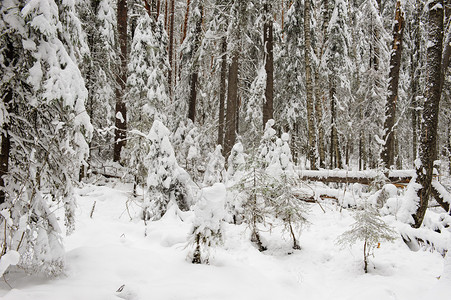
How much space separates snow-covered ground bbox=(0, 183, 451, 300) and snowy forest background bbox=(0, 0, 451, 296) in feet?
1.14

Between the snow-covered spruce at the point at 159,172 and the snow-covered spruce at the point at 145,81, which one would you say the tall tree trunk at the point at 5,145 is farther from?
the snow-covered spruce at the point at 145,81

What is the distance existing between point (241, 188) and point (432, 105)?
4391 mm

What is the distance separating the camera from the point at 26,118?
387 centimetres

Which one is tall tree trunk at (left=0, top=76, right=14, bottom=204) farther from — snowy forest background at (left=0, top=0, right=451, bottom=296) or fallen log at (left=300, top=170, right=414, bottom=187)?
fallen log at (left=300, top=170, right=414, bottom=187)

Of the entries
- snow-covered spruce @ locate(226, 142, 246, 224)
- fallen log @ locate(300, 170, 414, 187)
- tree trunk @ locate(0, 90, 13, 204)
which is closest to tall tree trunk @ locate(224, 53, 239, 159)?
snow-covered spruce @ locate(226, 142, 246, 224)

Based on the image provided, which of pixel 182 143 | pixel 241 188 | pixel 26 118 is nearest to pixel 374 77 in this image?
pixel 182 143

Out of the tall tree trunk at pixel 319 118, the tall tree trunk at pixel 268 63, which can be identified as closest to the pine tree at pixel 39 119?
the tall tree trunk at pixel 268 63

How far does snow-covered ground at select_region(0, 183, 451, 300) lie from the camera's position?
351cm

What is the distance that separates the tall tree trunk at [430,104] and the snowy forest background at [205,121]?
0.07 feet

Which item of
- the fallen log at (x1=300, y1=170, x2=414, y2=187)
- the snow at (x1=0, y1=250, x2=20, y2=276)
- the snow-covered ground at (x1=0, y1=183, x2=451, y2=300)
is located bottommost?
the snow-covered ground at (x1=0, y1=183, x2=451, y2=300)

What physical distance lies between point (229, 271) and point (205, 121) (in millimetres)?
14285

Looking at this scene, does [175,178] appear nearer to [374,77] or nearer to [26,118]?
[26,118]

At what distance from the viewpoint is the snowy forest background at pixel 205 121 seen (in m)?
3.64

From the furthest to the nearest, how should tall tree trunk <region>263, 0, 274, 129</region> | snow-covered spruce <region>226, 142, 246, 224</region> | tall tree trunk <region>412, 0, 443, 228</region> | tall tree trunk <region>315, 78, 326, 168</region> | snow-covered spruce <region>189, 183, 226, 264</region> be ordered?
tall tree trunk <region>315, 78, 326, 168</region>, tall tree trunk <region>263, 0, 274, 129</region>, snow-covered spruce <region>226, 142, 246, 224</region>, tall tree trunk <region>412, 0, 443, 228</region>, snow-covered spruce <region>189, 183, 226, 264</region>
